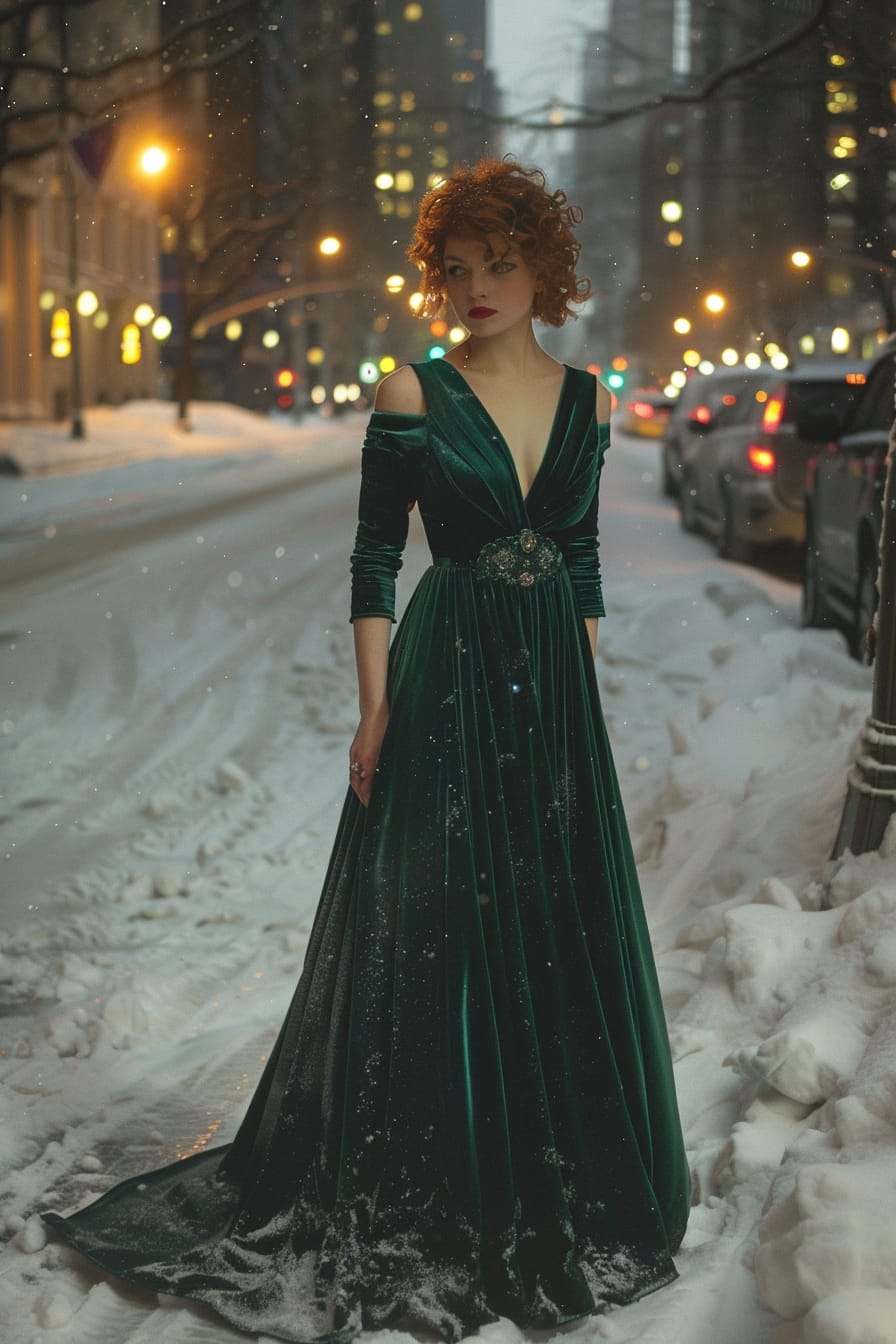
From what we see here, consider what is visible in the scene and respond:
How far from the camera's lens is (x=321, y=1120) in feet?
10.4

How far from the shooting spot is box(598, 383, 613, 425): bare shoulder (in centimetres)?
325

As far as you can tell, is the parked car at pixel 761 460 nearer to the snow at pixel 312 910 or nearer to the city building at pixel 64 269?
the snow at pixel 312 910

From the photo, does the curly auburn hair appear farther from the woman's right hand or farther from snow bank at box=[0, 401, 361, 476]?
snow bank at box=[0, 401, 361, 476]

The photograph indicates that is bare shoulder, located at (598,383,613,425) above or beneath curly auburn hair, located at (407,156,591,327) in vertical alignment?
beneath

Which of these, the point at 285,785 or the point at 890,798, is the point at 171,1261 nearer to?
the point at 890,798

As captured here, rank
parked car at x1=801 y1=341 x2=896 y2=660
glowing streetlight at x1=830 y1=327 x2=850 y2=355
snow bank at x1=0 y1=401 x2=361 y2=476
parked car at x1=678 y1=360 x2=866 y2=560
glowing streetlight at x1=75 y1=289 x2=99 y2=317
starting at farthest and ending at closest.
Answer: snow bank at x1=0 y1=401 x2=361 y2=476, glowing streetlight at x1=75 y1=289 x2=99 y2=317, parked car at x1=678 y1=360 x2=866 y2=560, parked car at x1=801 y1=341 x2=896 y2=660, glowing streetlight at x1=830 y1=327 x2=850 y2=355

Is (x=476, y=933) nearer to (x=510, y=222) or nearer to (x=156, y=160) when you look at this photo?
(x=510, y=222)

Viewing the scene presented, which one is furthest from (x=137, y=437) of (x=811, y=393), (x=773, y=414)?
(x=811, y=393)

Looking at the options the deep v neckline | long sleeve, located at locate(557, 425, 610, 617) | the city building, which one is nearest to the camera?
the deep v neckline

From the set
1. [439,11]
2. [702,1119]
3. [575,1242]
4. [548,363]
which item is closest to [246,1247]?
[575,1242]

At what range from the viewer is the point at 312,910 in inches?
225

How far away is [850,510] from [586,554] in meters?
6.24

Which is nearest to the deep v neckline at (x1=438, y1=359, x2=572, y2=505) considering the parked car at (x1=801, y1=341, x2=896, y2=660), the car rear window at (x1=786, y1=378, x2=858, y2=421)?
the parked car at (x1=801, y1=341, x2=896, y2=660)

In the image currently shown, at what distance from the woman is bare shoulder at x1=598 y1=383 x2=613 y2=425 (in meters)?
0.01
